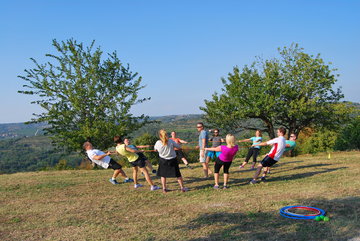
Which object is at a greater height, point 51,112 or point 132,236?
point 51,112

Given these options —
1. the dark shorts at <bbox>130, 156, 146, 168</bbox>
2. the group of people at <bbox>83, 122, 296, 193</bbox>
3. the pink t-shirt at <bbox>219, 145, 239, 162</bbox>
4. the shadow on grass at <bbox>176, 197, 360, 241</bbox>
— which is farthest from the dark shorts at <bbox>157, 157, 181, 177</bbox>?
the shadow on grass at <bbox>176, 197, 360, 241</bbox>

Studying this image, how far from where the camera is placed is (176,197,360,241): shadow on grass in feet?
18.0

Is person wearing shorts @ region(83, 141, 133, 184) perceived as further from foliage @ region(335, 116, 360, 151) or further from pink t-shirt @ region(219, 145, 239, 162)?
foliage @ region(335, 116, 360, 151)

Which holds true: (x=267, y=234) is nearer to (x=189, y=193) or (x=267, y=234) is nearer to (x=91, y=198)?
(x=189, y=193)

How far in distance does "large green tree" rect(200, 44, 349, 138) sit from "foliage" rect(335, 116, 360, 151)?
302 centimetres

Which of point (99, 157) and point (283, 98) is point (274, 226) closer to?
point (99, 157)

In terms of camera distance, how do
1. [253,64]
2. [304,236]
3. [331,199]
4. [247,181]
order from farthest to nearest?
[253,64] < [247,181] < [331,199] < [304,236]

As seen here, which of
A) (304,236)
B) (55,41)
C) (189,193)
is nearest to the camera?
(304,236)

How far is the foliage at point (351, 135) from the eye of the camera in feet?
96.8

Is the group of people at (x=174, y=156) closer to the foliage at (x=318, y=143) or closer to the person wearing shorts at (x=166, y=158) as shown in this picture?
the person wearing shorts at (x=166, y=158)

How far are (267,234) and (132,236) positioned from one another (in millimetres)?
2330

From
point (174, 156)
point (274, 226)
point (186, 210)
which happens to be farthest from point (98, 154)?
point (274, 226)

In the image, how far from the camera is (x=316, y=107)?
26516 mm

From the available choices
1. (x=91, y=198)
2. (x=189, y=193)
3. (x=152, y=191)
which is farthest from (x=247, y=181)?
(x=91, y=198)
